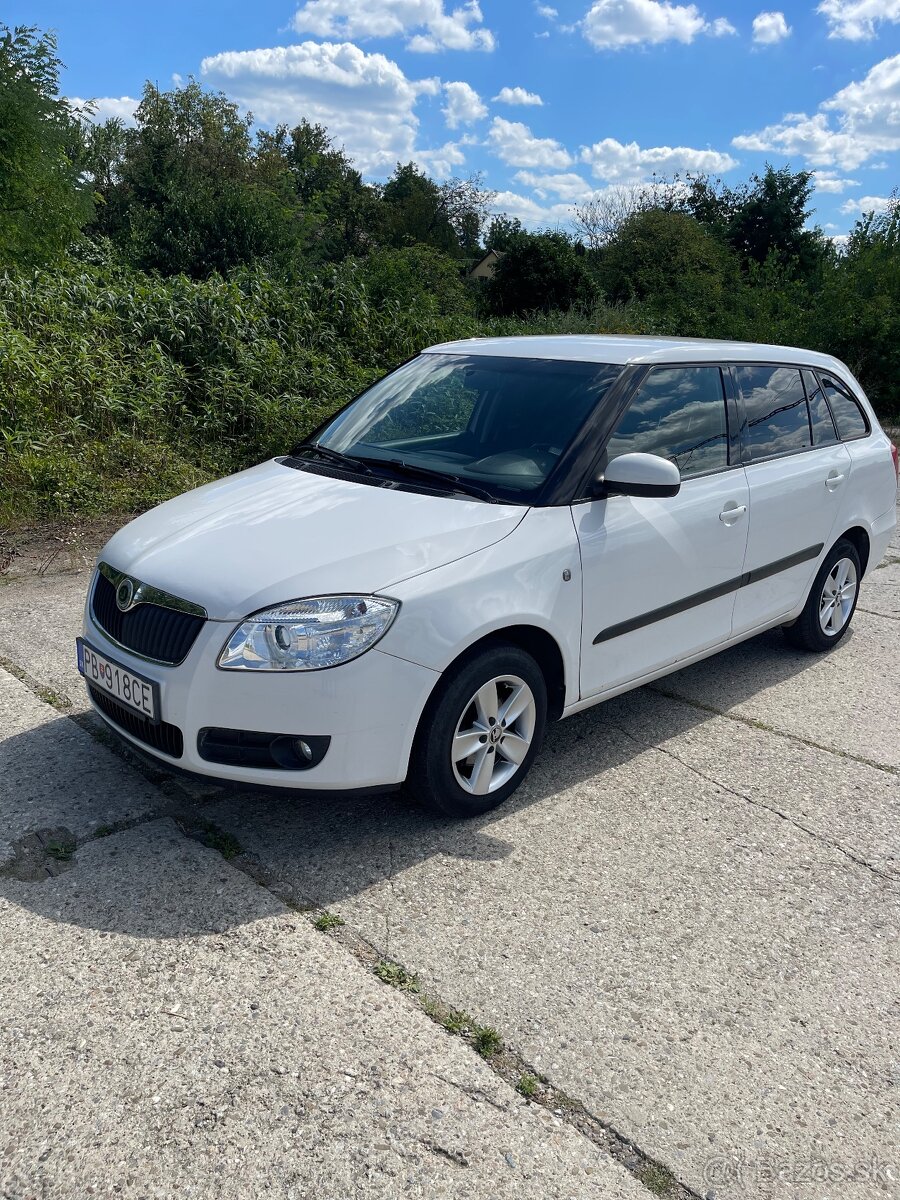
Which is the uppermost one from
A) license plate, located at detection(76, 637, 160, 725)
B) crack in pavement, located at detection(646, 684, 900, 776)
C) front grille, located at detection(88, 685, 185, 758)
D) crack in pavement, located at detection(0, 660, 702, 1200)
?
license plate, located at detection(76, 637, 160, 725)

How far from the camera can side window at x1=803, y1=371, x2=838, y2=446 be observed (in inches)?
207

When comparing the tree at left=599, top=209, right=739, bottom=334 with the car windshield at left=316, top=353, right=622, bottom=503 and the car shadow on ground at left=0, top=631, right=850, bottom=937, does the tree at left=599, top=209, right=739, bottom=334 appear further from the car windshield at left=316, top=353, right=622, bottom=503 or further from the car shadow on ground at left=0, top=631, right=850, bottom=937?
the car shadow on ground at left=0, top=631, right=850, bottom=937

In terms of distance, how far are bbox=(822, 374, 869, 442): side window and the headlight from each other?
3.48m

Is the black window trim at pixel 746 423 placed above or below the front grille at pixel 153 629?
above

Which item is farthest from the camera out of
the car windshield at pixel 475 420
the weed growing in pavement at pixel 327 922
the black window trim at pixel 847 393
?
the black window trim at pixel 847 393

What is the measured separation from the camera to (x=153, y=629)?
11.0 ft

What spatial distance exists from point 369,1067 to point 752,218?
143 ft

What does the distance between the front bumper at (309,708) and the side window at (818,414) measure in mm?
3082

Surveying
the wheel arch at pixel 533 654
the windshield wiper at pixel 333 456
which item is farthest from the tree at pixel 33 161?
the wheel arch at pixel 533 654

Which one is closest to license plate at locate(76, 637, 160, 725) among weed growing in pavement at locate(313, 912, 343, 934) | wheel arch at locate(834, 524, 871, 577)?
weed growing in pavement at locate(313, 912, 343, 934)

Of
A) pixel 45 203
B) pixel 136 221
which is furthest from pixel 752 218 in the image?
pixel 45 203

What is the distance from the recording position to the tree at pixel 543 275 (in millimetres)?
29688

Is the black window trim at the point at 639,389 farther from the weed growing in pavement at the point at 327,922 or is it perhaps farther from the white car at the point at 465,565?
the weed growing in pavement at the point at 327,922

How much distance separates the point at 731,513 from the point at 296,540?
2.08 m
